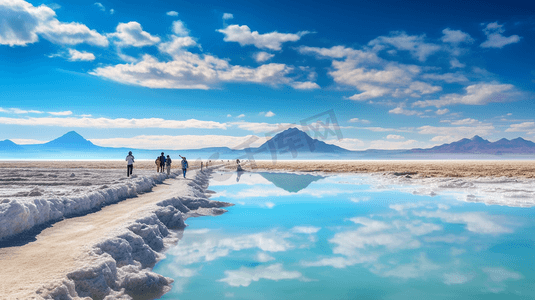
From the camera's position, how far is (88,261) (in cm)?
591

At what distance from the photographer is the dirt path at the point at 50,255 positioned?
4.84 meters

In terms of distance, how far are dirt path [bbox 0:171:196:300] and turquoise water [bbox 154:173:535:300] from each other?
6.62ft

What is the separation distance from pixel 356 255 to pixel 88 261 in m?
7.73

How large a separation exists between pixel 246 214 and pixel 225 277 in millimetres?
8545

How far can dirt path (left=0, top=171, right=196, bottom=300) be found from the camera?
15.9 ft

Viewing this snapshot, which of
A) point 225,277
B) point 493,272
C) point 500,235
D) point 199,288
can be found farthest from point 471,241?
point 199,288

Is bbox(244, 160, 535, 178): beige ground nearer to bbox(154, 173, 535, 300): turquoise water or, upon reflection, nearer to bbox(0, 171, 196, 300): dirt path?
bbox(154, 173, 535, 300): turquoise water

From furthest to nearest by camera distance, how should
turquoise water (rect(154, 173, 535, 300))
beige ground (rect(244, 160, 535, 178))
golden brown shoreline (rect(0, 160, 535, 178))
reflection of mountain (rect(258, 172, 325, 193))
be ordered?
1. golden brown shoreline (rect(0, 160, 535, 178))
2. beige ground (rect(244, 160, 535, 178))
3. reflection of mountain (rect(258, 172, 325, 193))
4. turquoise water (rect(154, 173, 535, 300))

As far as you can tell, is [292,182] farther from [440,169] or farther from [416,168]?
[416,168]

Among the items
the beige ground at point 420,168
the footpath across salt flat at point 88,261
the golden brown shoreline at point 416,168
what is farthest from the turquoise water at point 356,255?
the beige ground at point 420,168

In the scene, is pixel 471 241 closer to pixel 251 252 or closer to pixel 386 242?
pixel 386 242

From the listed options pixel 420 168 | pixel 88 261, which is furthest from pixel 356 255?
pixel 420 168

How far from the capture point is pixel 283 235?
40.0ft

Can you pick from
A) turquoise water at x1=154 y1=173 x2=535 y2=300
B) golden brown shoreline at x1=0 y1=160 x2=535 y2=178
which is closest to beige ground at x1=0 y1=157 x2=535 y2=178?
golden brown shoreline at x1=0 y1=160 x2=535 y2=178
